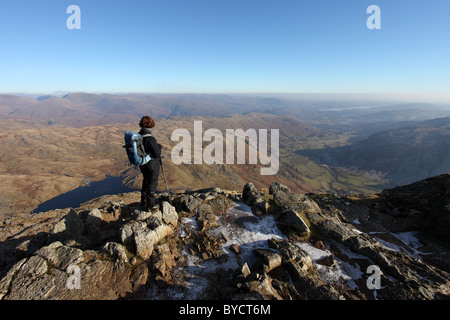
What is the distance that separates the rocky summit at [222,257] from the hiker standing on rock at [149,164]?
1.03 metres

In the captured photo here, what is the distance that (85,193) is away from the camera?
15250 cm

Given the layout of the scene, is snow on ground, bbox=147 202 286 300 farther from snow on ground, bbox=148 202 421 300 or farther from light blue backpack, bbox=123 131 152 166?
light blue backpack, bbox=123 131 152 166

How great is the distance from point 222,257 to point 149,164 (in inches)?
284

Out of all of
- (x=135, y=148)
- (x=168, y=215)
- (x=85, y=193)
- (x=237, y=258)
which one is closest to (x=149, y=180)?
(x=135, y=148)

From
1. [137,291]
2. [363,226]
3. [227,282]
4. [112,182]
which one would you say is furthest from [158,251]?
[112,182]

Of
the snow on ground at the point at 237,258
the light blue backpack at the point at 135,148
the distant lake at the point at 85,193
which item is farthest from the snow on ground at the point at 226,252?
the distant lake at the point at 85,193

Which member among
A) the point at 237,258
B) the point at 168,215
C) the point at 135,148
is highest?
the point at 135,148

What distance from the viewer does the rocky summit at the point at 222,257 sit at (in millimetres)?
8297

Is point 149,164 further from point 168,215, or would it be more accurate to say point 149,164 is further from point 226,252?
point 226,252

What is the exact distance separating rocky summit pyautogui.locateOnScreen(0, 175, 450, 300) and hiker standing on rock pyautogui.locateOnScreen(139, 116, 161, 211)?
40.4 inches

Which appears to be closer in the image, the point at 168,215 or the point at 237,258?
the point at 237,258
